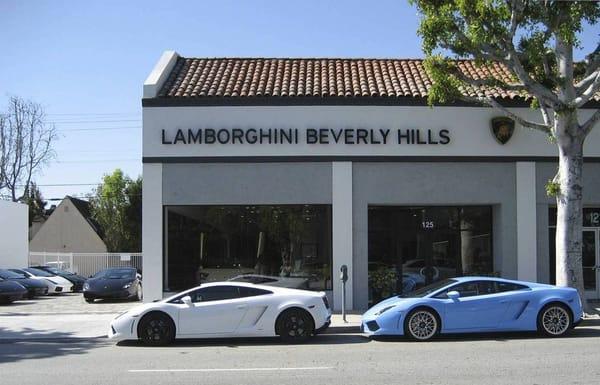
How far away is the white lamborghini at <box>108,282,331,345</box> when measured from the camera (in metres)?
12.5

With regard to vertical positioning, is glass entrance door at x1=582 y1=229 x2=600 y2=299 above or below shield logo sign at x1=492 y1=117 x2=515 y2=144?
below

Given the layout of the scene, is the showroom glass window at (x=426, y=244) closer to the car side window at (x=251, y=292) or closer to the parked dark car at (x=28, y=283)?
the car side window at (x=251, y=292)

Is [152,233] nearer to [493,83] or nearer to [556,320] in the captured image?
[493,83]

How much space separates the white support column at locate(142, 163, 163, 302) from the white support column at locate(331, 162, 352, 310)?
477cm

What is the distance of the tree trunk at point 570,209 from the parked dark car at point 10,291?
61.4ft

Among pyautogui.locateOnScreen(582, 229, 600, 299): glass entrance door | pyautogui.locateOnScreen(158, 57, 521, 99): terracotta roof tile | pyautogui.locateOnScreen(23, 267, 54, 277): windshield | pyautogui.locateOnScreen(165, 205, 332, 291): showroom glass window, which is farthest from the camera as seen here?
pyautogui.locateOnScreen(23, 267, 54, 277): windshield

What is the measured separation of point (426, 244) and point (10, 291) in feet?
50.0

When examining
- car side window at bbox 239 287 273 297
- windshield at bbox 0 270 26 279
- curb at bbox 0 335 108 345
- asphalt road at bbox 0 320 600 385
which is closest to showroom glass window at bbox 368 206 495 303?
asphalt road at bbox 0 320 600 385

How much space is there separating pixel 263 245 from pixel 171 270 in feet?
8.82

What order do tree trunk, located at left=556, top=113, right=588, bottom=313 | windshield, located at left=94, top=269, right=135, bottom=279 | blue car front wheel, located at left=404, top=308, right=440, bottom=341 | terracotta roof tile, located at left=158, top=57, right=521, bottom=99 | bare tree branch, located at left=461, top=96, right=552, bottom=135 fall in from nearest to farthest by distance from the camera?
blue car front wheel, located at left=404, top=308, right=440, bottom=341 → tree trunk, located at left=556, top=113, right=588, bottom=313 → bare tree branch, located at left=461, top=96, right=552, bottom=135 → terracotta roof tile, located at left=158, top=57, right=521, bottom=99 → windshield, located at left=94, top=269, right=135, bottom=279

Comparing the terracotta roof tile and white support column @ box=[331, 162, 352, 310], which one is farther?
the terracotta roof tile

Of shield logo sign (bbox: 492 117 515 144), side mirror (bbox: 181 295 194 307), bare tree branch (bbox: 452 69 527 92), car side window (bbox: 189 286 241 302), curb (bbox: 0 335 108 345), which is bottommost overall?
curb (bbox: 0 335 108 345)

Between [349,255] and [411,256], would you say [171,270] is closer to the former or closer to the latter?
[349,255]

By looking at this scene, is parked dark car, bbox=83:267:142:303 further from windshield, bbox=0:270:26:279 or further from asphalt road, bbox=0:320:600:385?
asphalt road, bbox=0:320:600:385
